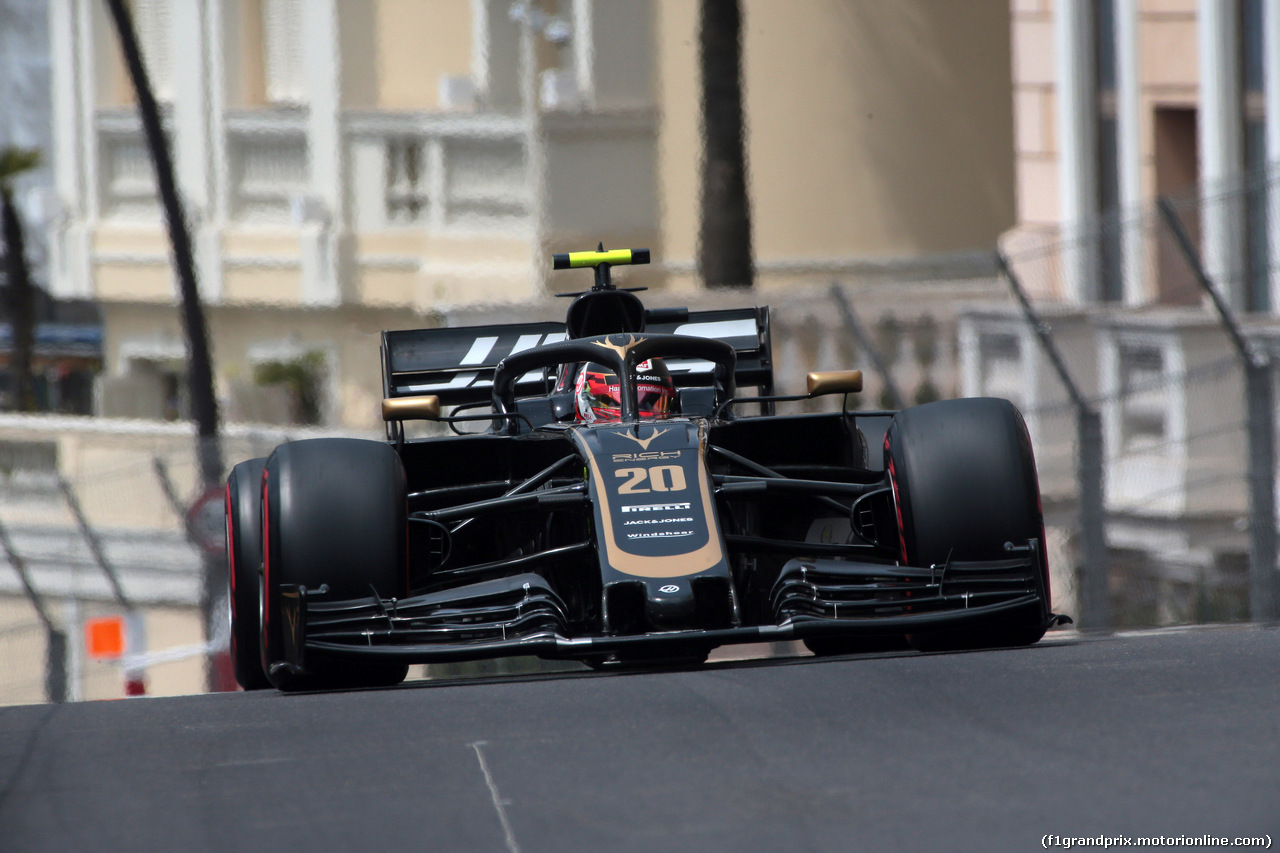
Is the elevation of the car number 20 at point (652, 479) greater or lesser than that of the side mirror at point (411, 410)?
lesser

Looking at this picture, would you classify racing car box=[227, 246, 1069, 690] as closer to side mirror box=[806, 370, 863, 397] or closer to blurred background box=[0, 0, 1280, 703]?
side mirror box=[806, 370, 863, 397]

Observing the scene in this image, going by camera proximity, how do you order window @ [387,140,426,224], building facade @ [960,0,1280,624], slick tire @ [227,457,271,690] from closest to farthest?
slick tire @ [227,457,271,690]
building facade @ [960,0,1280,624]
window @ [387,140,426,224]

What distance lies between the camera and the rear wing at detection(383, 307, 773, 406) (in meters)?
8.27

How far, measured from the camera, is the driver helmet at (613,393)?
23.5ft

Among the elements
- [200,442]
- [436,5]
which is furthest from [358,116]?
[200,442]

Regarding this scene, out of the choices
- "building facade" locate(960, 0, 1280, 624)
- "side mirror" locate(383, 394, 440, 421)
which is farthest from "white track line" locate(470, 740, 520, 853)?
"building facade" locate(960, 0, 1280, 624)

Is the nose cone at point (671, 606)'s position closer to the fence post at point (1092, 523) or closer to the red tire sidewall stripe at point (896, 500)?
the red tire sidewall stripe at point (896, 500)

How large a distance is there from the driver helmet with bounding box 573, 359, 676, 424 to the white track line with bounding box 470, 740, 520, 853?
2359mm

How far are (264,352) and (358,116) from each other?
294 cm

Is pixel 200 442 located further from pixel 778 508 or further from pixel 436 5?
pixel 436 5

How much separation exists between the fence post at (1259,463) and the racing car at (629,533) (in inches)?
113

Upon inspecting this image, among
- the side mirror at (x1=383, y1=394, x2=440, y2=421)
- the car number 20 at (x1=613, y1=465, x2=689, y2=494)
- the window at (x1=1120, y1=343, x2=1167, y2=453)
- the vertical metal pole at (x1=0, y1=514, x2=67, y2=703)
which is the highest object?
the side mirror at (x1=383, y1=394, x2=440, y2=421)

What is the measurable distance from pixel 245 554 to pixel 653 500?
4.72 feet

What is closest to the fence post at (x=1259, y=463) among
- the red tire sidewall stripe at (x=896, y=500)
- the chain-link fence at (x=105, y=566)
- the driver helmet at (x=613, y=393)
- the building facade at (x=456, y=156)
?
the driver helmet at (x=613, y=393)
